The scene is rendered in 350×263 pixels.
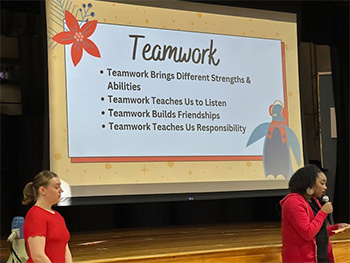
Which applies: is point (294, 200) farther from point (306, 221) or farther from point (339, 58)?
point (339, 58)

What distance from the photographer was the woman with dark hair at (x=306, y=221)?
2.66 meters

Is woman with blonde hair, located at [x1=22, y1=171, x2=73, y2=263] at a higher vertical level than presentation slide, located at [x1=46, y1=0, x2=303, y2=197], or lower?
lower

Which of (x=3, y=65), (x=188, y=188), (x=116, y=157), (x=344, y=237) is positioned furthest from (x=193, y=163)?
(x=3, y=65)

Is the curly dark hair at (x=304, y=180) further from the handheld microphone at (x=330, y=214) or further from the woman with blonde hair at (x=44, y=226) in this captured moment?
the woman with blonde hair at (x=44, y=226)

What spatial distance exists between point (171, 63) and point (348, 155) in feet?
7.61

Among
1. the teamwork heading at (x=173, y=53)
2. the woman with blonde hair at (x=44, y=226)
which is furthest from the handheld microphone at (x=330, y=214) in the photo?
the teamwork heading at (x=173, y=53)

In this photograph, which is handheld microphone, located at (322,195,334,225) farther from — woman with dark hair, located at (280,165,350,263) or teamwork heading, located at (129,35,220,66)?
teamwork heading, located at (129,35,220,66)

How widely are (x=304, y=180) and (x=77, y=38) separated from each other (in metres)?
2.03

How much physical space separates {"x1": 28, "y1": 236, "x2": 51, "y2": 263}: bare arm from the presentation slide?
161 centimetres

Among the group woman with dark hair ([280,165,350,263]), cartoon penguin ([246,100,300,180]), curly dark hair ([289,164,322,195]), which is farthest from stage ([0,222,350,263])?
curly dark hair ([289,164,322,195])

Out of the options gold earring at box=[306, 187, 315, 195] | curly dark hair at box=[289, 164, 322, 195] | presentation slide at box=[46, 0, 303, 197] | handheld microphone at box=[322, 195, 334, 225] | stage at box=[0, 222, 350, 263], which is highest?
presentation slide at box=[46, 0, 303, 197]

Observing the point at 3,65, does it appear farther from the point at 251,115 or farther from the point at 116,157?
the point at 251,115

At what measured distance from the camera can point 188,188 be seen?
4.24 m

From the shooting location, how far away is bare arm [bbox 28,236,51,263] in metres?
2.21
